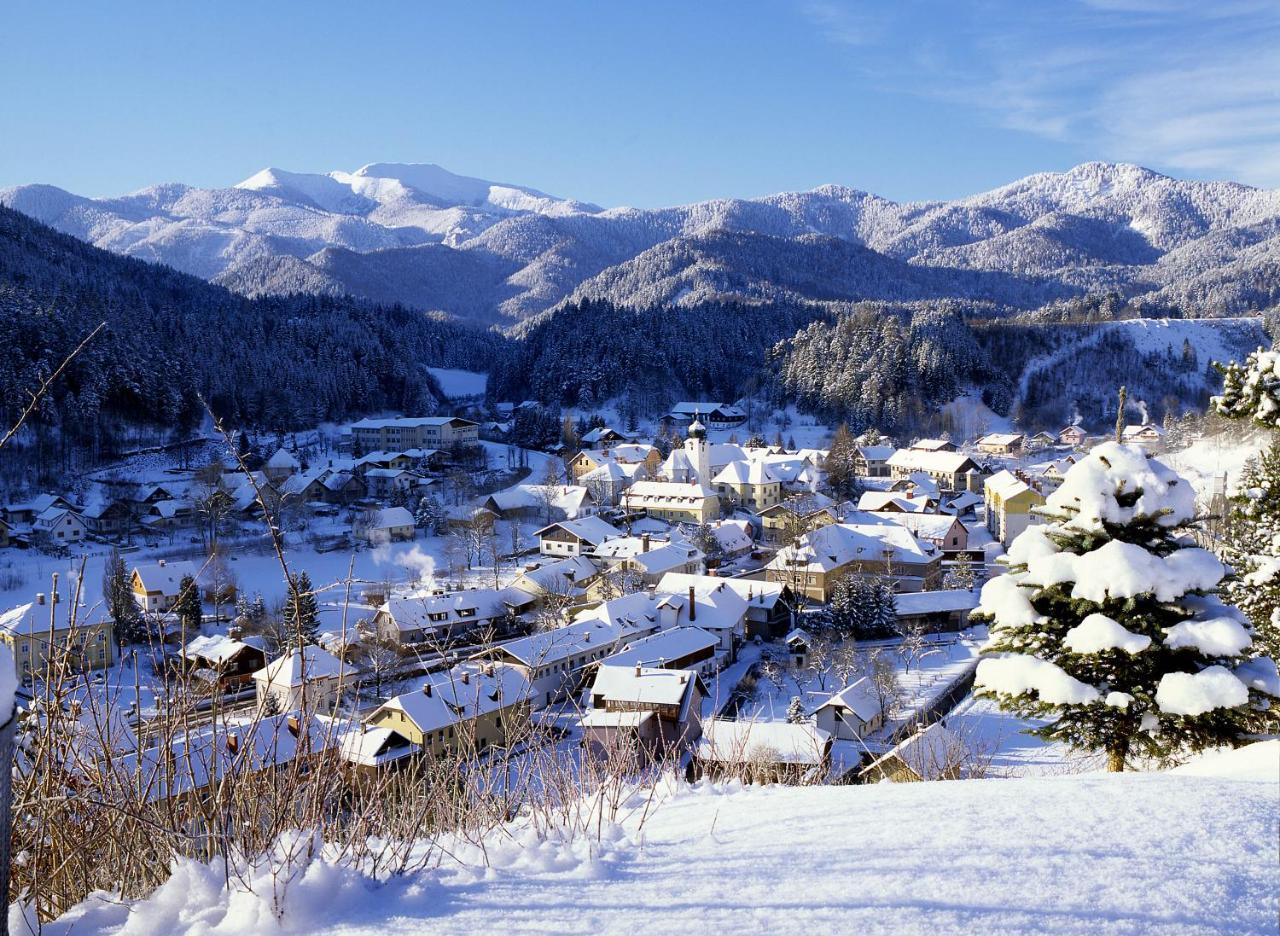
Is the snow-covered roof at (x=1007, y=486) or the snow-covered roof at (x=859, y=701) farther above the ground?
the snow-covered roof at (x=1007, y=486)

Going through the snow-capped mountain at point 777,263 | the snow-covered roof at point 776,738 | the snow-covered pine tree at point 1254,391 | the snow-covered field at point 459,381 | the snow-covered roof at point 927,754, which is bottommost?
the snow-covered roof at point 776,738

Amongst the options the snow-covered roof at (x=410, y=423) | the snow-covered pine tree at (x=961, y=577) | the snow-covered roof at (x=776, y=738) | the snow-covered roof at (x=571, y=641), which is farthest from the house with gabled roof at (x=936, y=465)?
the snow-covered roof at (x=776, y=738)

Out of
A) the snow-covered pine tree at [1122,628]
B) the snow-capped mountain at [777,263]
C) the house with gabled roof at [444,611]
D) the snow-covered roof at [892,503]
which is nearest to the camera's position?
the snow-covered pine tree at [1122,628]

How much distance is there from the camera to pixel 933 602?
2094 cm

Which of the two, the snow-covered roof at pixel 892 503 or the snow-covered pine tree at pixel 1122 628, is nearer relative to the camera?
the snow-covered pine tree at pixel 1122 628

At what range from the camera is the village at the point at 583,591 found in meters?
9.33

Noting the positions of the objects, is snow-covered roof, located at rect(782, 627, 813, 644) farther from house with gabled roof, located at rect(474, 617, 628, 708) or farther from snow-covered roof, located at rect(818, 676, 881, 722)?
snow-covered roof, located at rect(818, 676, 881, 722)

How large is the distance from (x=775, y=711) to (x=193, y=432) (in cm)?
3903

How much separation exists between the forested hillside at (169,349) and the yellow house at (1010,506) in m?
29.0

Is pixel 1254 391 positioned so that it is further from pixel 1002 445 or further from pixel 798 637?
pixel 1002 445

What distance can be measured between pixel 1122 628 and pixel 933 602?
55.4 feet

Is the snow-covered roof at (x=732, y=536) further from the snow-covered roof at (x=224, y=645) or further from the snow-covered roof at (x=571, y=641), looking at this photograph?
the snow-covered roof at (x=224, y=645)

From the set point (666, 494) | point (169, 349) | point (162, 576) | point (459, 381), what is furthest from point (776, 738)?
point (459, 381)

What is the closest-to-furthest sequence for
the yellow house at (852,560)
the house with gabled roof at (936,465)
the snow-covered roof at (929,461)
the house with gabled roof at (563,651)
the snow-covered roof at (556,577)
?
the house with gabled roof at (563,651) < the snow-covered roof at (556,577) < the yellow house at (852,560) < the house with gabled roof at (936,465) < the snow-covered roof at (929,461)
